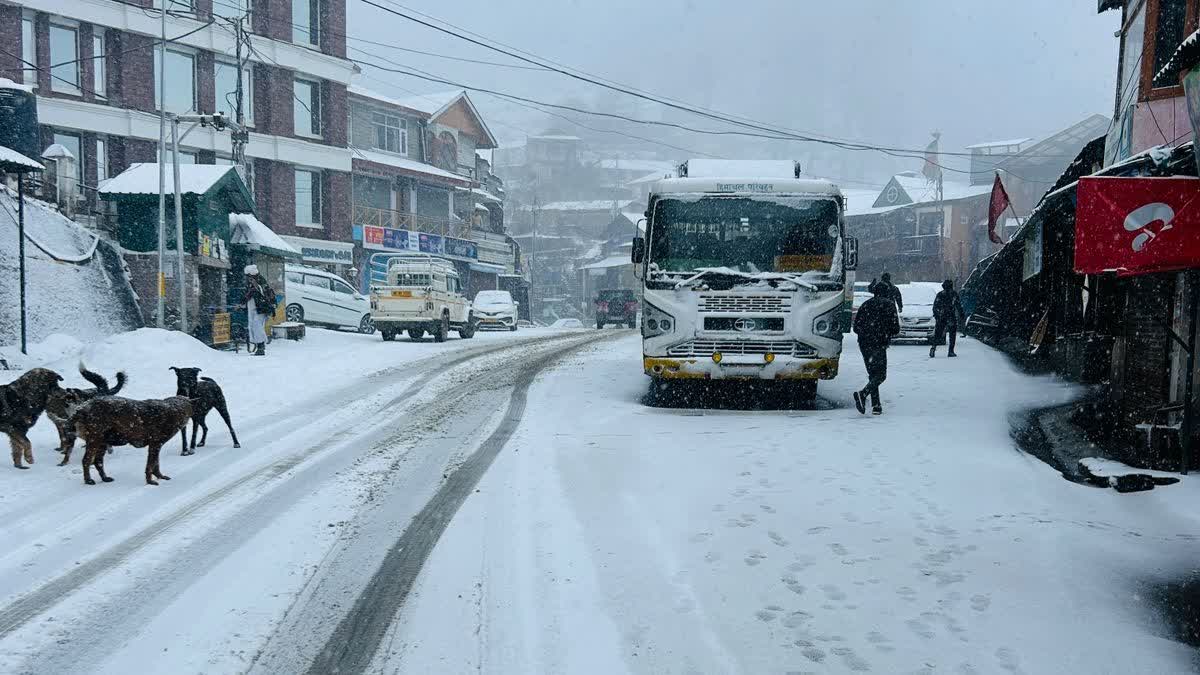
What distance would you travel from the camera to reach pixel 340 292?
88.4 ft

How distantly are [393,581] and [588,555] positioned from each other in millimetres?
1159

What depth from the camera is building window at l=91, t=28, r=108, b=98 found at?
1215 inches

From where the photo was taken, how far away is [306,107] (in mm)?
37156

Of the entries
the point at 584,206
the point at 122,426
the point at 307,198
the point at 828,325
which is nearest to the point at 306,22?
the point at 307,198

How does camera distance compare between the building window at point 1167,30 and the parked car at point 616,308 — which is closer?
the building window at point 1167,30

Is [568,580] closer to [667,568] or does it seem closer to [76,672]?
[667,568]

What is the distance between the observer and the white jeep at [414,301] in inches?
846

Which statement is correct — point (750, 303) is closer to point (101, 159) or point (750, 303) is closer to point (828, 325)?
point (828, 325)

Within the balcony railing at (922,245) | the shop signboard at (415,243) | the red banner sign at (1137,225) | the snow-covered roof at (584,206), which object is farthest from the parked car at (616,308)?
the snow-covered roof at (584,206)

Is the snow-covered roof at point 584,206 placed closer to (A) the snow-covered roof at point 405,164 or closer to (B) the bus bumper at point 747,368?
(A) the snow-covered roof at point 405,164

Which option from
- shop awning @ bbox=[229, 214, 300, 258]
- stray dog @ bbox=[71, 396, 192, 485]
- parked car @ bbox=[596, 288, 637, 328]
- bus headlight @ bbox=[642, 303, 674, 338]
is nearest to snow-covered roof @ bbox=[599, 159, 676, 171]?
parked car @ bbox=[596, 288, 637, 328]

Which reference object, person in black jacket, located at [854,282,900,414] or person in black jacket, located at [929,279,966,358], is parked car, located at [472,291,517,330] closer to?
person in black jacket, located at [929,279,966,358]

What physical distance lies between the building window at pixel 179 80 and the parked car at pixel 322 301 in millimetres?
11536

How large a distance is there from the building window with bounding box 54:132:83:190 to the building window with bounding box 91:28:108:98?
6.24 feet
